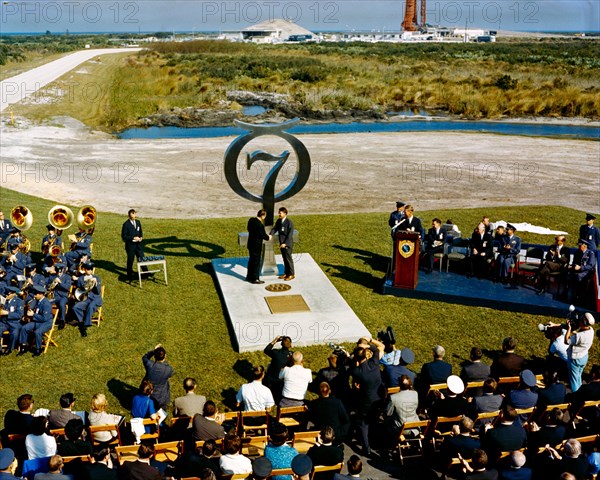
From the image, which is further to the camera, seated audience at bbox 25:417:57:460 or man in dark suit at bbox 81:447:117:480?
seated audience at bbox 25:417:57:460

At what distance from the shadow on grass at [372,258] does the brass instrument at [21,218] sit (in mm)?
8530

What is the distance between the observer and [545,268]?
14711 mm

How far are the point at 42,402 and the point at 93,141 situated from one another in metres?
31.5

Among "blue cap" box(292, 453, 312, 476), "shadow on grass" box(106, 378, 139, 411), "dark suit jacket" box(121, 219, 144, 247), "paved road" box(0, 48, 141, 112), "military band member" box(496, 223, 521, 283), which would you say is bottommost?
"shadow on grass" box(106, 378, 139, 411)

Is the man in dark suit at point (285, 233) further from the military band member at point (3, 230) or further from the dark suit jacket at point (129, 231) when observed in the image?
the military band member at point (3, 230)

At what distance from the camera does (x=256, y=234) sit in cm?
1475

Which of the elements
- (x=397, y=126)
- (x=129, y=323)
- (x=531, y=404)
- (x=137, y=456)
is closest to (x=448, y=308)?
(x=531, y=404)

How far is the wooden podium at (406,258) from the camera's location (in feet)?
48.4

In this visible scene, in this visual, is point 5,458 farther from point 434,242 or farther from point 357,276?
point 434,242

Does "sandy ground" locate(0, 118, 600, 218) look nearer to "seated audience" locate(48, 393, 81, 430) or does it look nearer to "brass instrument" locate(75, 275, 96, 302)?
"brass instrument" locate(75, 275, 96, 302)

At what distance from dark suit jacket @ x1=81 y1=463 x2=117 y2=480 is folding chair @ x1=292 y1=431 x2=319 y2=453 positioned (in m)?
2.45

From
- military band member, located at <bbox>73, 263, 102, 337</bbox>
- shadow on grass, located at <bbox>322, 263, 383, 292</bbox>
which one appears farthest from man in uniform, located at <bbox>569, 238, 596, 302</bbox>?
military band member, located at <bbox>73, 263, 102, 337</bbox>

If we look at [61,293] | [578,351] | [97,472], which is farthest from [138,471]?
[578,351]

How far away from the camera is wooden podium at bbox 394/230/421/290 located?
48.4 feet
